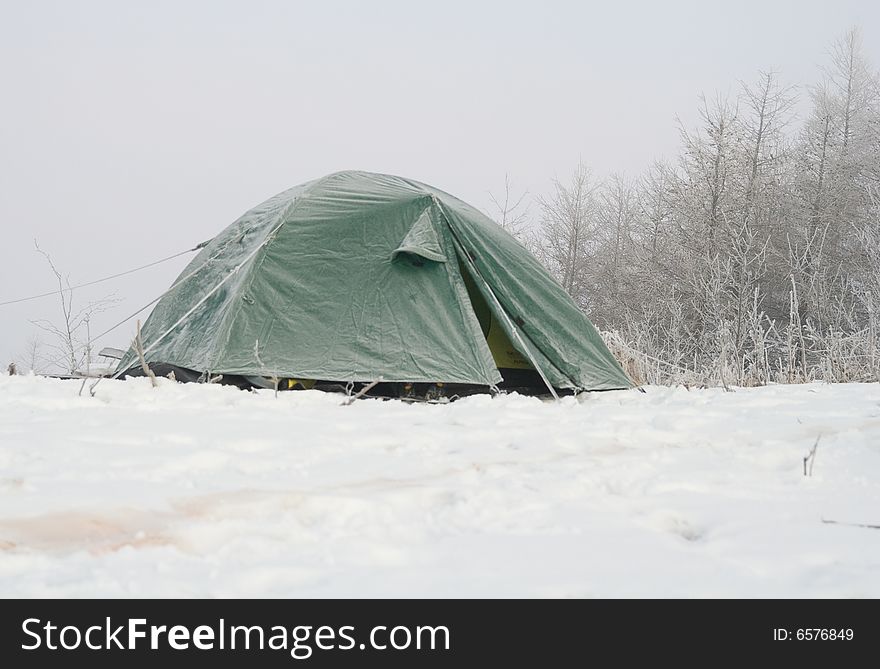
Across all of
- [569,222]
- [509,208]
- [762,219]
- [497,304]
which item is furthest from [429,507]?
[569,222]

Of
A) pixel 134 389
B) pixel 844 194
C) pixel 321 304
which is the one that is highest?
pixel 844 194

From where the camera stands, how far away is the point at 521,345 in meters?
5.38

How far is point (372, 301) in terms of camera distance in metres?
5.27

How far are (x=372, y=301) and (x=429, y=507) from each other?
3.59m

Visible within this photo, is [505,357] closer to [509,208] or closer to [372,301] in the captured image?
[372,301]

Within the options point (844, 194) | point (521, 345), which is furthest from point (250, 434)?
point (844, 194)

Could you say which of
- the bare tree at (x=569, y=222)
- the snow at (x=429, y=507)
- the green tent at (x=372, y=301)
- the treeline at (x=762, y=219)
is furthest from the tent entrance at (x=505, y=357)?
the bare tree at (x=569, y=222)

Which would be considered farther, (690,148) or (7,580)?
(690,148)

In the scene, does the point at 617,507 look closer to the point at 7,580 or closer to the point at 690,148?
the point at 7,580

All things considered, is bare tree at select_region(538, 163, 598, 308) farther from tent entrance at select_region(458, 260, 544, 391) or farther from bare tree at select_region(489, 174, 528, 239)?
tent entrance at select_region(458, 260, 544, 391)

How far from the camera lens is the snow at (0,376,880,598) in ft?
4.30

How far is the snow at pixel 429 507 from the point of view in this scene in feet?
4.30

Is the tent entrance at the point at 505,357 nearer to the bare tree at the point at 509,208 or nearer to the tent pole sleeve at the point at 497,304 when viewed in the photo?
the tent pole sleeve at the point at 497,304
